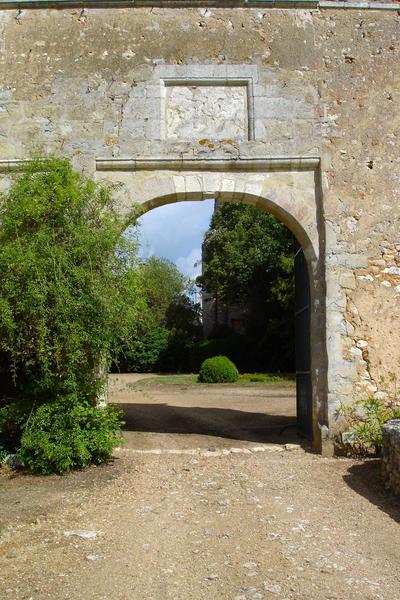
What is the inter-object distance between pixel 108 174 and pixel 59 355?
2.35 metres

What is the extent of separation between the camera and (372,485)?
5.32m

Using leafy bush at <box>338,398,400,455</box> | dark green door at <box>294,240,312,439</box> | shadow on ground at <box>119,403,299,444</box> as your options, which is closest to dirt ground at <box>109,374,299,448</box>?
shadow on ground at <box>119,403,299,444</box>

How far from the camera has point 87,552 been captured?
11.7 ft

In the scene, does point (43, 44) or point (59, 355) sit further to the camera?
point (43, 44)

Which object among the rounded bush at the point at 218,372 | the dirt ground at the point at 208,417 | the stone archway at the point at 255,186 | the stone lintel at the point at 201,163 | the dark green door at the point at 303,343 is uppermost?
the stone lintel at the point at 201,163

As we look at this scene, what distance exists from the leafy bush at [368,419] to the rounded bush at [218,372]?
1240 cm

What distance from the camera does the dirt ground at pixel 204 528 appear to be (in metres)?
3.07

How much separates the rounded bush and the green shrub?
12873 millimetres

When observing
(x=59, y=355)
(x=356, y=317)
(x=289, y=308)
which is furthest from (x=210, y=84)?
(x=289, y=308)

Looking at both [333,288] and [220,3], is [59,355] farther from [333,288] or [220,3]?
[220,3]

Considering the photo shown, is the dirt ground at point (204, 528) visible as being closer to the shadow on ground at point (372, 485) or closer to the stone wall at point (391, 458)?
the shadow on ground at point (372, 485)

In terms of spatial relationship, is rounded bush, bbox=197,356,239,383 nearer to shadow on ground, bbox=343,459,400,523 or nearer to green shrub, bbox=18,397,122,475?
shadow on ground, bbox=343,459,400,523

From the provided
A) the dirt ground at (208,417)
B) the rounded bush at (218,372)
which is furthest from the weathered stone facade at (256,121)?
the rounded bush at (218,372)

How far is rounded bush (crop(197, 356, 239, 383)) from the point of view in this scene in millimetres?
18859
